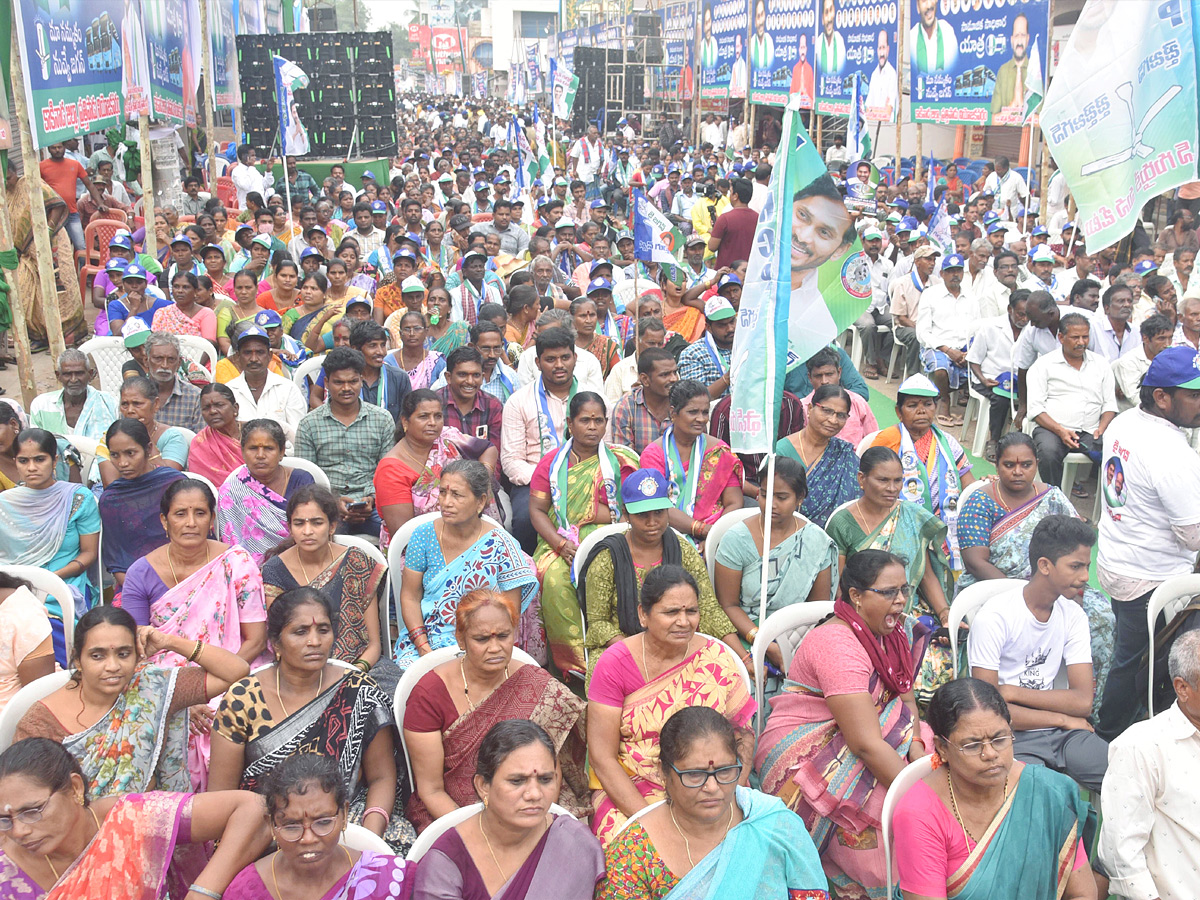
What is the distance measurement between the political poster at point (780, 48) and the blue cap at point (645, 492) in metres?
19.4

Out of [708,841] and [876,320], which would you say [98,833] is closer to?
[708,841]

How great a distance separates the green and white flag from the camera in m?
3.67

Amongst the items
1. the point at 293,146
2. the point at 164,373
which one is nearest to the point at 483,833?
the point at 164,373

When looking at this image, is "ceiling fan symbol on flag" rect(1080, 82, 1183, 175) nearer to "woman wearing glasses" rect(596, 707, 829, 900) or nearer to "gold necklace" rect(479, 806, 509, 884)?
"woman wearing glasses" rect(596, 707, 829, 900)

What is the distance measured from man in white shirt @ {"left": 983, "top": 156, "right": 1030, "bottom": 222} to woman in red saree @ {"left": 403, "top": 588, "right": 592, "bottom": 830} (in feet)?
45.9

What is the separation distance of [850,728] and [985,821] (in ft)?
1.59

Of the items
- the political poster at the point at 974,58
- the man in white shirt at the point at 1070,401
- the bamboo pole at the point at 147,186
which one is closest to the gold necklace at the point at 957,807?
the man in white shirt at the point at 1070,401

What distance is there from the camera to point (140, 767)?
3.14 metres

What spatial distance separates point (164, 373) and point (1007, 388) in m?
5.85

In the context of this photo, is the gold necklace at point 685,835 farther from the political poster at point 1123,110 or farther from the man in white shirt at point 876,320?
the man in white shirt at point 876,320

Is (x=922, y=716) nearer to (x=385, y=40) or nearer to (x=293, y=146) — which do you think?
(x=293, y=146)

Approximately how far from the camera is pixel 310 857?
8.45 ft

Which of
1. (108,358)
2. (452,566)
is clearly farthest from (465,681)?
(108,358)

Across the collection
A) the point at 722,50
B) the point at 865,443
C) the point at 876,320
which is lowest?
the point at 876,320
